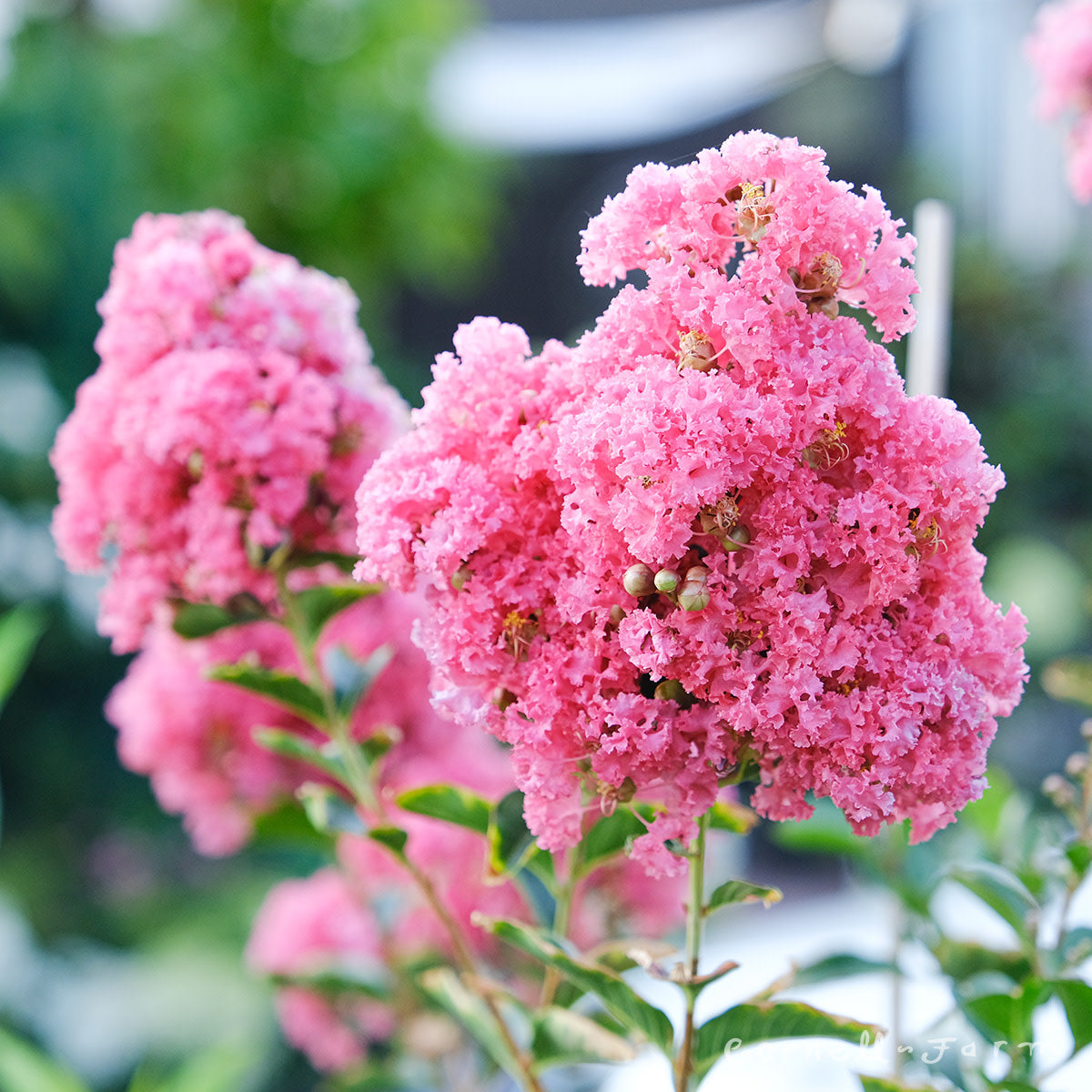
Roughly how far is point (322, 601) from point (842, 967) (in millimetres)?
440

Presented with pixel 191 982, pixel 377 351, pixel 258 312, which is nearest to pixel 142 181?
pixel 377 351

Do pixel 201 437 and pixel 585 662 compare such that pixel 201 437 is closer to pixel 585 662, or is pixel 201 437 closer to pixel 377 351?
pixel 585 662

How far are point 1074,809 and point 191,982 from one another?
222cm

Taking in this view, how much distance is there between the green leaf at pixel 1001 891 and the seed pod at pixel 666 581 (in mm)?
366

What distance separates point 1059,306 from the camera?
3.76 meters

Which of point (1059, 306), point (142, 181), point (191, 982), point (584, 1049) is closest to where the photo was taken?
point (584, 1049)

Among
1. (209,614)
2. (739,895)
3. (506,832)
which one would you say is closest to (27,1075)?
(209,614)

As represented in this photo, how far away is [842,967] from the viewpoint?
2.28 feet

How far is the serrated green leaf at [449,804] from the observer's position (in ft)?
2.06

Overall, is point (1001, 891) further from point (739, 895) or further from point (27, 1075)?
point (27, 1075)

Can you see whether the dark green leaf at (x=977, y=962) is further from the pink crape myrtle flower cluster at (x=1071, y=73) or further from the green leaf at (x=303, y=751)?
the pink crape myrtle flower cluster at (x=1071, y=73)

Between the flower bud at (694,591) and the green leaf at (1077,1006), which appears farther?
the green leaf at (1077,1006)

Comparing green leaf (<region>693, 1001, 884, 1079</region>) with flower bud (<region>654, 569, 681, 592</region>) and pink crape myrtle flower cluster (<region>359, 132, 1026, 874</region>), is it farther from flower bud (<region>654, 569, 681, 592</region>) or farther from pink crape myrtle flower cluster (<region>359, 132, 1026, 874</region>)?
flower bud (<region>654, 569, 681, 592</region>)

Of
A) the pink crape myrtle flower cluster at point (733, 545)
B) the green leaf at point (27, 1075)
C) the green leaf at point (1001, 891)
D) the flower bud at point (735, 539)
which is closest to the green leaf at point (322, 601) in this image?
the pink crape myrtle flower cluster at point (733, 545)
